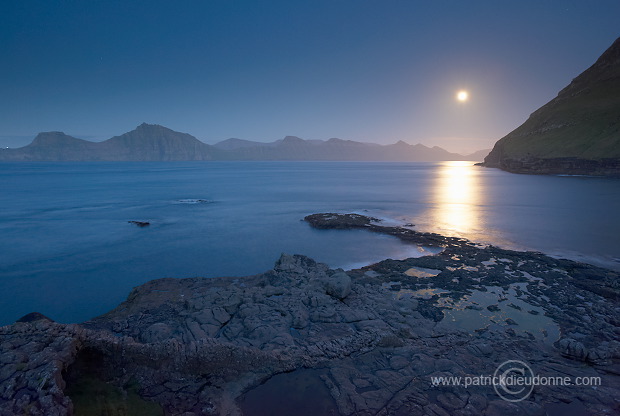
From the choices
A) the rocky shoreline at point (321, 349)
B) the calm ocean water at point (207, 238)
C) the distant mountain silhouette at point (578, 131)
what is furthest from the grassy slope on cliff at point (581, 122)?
the rocky shoreline at point (321, 349)

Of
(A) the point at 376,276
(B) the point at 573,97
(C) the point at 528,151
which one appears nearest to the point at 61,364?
(A) the point at 376,276

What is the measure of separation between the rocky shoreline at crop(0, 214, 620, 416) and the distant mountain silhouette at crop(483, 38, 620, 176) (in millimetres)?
75223

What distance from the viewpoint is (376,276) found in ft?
46.1

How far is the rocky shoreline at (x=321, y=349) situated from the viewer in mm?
6152

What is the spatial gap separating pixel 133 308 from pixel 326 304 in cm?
718

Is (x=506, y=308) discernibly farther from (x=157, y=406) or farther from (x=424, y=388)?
(x=157, y=406)

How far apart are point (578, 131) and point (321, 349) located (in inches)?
3777

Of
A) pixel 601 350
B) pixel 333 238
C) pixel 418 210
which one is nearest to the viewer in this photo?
pixel 601 350

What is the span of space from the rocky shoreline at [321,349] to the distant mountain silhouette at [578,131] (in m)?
75.2

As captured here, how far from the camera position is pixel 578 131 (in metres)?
73.6

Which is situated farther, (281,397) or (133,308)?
(133,308)

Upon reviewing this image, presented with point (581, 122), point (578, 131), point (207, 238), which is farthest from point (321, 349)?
point (581, 122)

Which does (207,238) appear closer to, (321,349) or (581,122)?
(321,349)

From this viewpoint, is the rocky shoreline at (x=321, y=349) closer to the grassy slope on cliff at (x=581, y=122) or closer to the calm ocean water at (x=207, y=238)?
the calm ocean water at (x=207, y=238)
